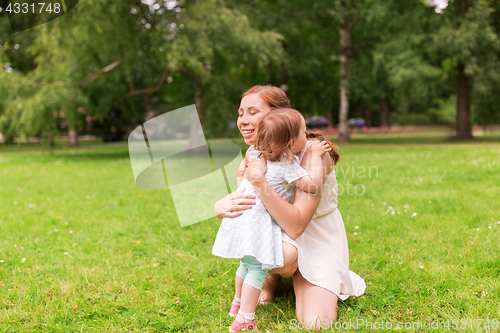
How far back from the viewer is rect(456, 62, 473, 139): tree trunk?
17.9 meters

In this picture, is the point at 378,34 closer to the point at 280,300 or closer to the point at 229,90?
the point at 229,90

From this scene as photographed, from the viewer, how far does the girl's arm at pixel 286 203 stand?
215 centimetres

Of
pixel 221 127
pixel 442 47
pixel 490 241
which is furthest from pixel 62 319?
pixel 442 47

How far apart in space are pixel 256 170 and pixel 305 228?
49 centimetres

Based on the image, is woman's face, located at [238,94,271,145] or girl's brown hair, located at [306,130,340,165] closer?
woman's face, located at [238,94,271,145]

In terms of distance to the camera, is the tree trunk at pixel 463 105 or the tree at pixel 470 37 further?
the tree trunk at pixel 463 105

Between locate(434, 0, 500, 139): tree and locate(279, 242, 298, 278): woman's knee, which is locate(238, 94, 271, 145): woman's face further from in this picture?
locate(434, 0, 500, 139): tree

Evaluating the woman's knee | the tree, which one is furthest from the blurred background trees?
the woman's knee

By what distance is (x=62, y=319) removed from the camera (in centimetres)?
248

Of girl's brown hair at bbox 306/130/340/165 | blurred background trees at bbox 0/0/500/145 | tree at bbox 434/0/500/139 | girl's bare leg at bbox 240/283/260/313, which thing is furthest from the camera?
tree at bbox 434/0/500/139

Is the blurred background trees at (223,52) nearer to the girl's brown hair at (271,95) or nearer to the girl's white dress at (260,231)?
the girl's brown hair at (271,95)

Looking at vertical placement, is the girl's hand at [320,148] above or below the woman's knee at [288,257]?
above

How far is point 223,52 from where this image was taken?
13.1 meters

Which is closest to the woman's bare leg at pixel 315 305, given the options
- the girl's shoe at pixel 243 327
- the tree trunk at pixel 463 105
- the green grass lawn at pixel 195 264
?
the green grass lawn at pixel 195 264
